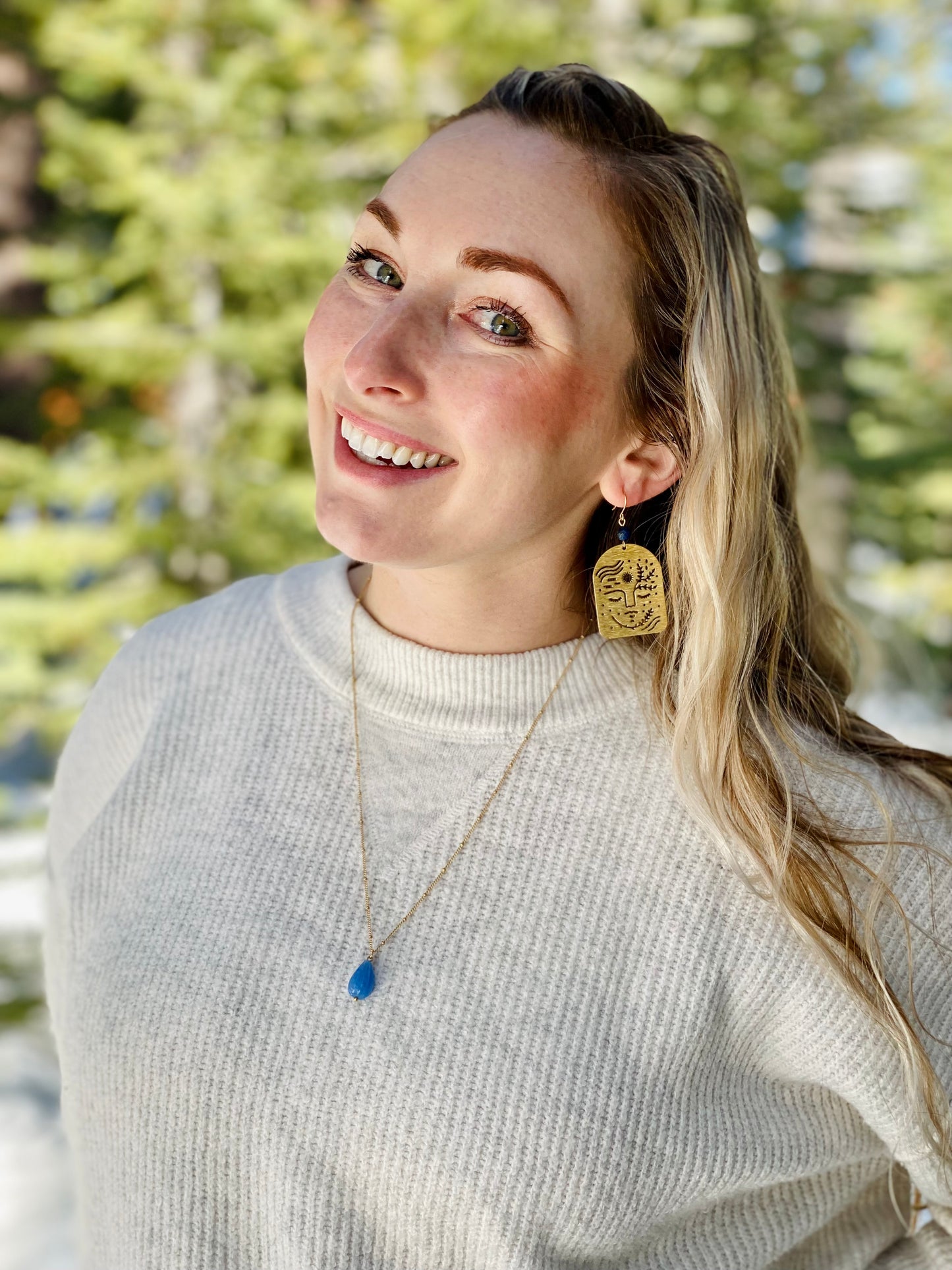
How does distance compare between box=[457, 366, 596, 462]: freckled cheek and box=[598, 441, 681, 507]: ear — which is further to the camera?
box=[598, 441, 681, 507]: ear

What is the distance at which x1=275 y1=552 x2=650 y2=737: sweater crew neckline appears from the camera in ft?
5.32

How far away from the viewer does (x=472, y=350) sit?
1406 mm

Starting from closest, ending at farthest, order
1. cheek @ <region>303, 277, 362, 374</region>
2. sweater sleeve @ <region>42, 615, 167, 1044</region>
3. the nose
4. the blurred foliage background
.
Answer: the nose → cheek @ <region>303, 277, 362, 374</region> → sweater sleeve @ <region>42, 615, 167, 1044</region> → the blurred foliage background

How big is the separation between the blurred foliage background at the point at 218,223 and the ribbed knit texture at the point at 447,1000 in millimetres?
2549

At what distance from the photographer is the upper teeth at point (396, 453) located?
141 cm

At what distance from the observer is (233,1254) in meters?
1.45

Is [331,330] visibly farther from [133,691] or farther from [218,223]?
[218,223]

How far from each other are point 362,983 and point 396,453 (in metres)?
0.62

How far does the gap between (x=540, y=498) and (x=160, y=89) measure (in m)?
3.72

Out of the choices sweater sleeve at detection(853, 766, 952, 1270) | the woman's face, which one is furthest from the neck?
sweater sleeve at detection(853, 766, 952, 1270)

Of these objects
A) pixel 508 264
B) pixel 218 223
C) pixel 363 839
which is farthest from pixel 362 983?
pixel 218 223

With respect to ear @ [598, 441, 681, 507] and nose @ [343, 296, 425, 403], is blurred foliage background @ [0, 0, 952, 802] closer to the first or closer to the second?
ear @ [598, 441, 681, 507]

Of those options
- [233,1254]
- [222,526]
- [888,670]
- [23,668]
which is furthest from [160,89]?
[888,670]

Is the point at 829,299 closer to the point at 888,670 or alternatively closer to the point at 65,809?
the point at 888,670
